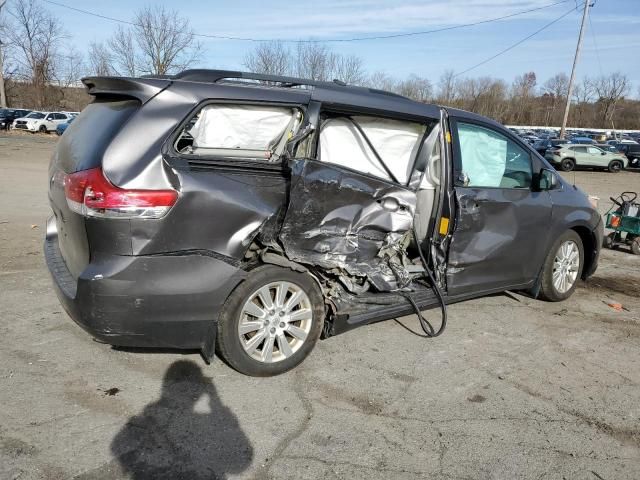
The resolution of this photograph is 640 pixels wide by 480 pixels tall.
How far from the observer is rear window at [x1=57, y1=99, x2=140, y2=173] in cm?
314

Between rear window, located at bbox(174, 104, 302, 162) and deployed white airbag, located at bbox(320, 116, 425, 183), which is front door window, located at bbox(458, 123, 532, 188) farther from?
rear window, located at bbox(174, 104, 302, 162)

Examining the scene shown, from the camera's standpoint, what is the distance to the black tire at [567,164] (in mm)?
29141

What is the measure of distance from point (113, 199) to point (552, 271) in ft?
13.8

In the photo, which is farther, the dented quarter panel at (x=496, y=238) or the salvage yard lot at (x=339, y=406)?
the dented quarter panel at (x=496, y=238)

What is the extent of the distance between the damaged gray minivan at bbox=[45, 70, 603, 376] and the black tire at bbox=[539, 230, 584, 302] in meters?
0.49

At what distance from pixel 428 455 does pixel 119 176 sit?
231cm

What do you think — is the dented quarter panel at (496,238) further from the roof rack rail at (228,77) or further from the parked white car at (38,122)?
the parked white car at (38,122)

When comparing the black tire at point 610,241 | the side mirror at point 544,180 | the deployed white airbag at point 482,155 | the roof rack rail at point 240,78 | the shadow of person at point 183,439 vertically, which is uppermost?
the roof rack rail at point 240,78

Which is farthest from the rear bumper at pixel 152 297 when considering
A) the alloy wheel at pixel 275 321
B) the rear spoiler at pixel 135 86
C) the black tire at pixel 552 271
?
the black tire at pixel 552 271

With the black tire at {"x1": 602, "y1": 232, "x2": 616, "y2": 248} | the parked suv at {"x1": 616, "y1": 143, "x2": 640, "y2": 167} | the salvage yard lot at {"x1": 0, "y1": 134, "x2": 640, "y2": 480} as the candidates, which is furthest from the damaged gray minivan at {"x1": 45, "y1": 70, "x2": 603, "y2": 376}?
the parked suv at {"x1": 616, "y1": 143, "x2": 640, "y2": 167}

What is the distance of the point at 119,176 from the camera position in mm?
2990

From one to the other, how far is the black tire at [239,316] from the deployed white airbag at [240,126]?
0.86m

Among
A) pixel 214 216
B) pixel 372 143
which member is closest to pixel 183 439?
pixel 214 216

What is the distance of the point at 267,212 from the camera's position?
11.2ft
